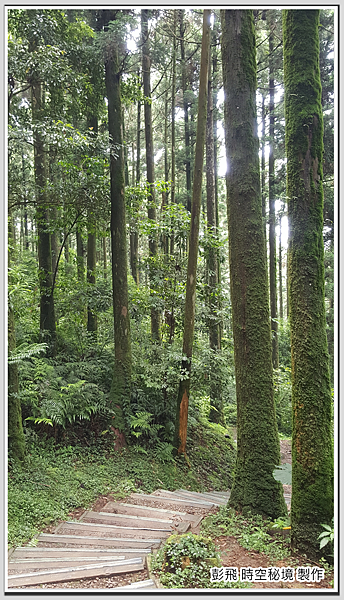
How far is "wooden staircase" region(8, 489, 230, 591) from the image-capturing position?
3.02m

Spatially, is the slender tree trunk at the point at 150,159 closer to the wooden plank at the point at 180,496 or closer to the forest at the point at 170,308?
the forest at the point at 170,308

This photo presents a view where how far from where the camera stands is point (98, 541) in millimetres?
3930

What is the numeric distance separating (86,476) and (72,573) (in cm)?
335

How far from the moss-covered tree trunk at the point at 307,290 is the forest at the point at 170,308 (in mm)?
15

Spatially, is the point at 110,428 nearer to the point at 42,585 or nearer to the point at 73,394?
the point at 73,394

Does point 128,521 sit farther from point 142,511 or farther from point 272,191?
point 272,191

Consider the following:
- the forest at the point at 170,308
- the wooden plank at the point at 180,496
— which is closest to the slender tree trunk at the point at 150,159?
the forest at the point at 170,308

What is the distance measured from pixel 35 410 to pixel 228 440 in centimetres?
610

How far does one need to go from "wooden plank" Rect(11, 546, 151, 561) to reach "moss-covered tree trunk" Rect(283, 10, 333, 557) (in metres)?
1.60

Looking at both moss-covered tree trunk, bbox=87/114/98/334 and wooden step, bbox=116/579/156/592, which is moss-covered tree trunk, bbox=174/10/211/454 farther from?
wooden step, bbox=116/579/156/592

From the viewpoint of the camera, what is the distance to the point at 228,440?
35.1 ft

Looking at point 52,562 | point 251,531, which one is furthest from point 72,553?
point 251,531

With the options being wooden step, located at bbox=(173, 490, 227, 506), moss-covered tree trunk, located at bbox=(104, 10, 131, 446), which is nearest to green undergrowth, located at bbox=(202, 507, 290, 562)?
wooden step, located at bbox=(173, 490, 227, 506)

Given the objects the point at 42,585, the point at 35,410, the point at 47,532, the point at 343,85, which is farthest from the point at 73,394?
the point at 343,85
